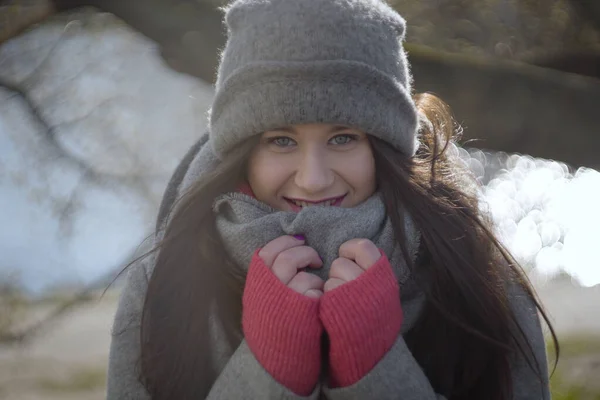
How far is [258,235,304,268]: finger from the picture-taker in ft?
5.26

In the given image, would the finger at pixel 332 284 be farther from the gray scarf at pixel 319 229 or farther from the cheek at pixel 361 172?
the cheek at pixel 361 172

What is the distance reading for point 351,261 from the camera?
1621mm

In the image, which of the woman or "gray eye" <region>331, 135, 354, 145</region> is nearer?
the woman

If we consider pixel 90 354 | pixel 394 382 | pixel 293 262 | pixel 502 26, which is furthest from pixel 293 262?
pixel 90 354

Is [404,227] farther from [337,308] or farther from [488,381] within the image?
[488,381]

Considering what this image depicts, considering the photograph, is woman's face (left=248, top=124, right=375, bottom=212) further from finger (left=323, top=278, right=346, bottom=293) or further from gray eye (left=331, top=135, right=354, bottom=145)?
finger (left=323, top=278, right=346, bottom=293)

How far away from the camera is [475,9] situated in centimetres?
241

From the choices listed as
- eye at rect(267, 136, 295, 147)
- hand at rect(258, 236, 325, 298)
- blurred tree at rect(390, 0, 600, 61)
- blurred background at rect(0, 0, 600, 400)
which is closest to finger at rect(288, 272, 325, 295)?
hand at rect(258, 236, 325, 298)

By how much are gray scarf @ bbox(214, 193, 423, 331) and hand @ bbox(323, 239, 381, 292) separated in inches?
1.0

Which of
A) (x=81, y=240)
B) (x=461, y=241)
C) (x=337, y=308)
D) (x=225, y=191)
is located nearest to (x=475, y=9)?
(x=461, y=241)

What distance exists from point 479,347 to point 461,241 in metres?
0.26

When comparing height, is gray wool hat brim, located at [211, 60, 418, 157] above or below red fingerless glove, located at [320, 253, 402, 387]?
above

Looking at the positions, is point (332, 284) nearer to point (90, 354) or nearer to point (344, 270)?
point (344, 270)

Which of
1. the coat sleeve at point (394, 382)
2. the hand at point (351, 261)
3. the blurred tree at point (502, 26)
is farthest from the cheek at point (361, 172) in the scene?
the blurred tree at point (502, 26)
